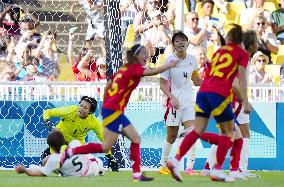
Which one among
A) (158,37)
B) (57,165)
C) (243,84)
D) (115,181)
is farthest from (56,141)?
(158,37)

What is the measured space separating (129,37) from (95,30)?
92cm

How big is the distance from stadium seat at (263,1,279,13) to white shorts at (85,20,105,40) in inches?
166

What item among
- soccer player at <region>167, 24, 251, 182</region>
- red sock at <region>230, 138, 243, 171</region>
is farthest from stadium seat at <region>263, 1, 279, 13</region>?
soccer player at <region>167, 24, 251, 182</region>

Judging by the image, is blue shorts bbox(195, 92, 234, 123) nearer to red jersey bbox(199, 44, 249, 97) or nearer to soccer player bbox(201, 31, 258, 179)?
red jersey bbox(199, 44, 249, 97)

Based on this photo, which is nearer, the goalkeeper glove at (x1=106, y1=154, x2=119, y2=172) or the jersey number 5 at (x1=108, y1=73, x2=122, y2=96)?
the jersey number 5 at (x1=108, y1=73, x2=122, y2=96)

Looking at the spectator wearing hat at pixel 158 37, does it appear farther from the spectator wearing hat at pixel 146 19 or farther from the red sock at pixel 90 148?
the red sock at pixel 90 148

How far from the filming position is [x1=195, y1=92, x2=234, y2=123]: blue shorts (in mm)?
12406

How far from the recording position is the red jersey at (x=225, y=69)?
12.4m

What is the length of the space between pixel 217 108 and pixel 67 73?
6305mm

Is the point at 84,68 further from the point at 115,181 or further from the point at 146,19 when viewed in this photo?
the point at 115,181

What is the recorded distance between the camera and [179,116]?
14.9 metres

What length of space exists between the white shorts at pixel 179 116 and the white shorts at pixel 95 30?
13.4 ft

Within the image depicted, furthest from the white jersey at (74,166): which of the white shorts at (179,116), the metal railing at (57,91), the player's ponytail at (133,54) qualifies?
the metal railing at (57,91)

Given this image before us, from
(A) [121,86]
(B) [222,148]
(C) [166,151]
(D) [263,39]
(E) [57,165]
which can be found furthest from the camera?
(D) [263,39]
